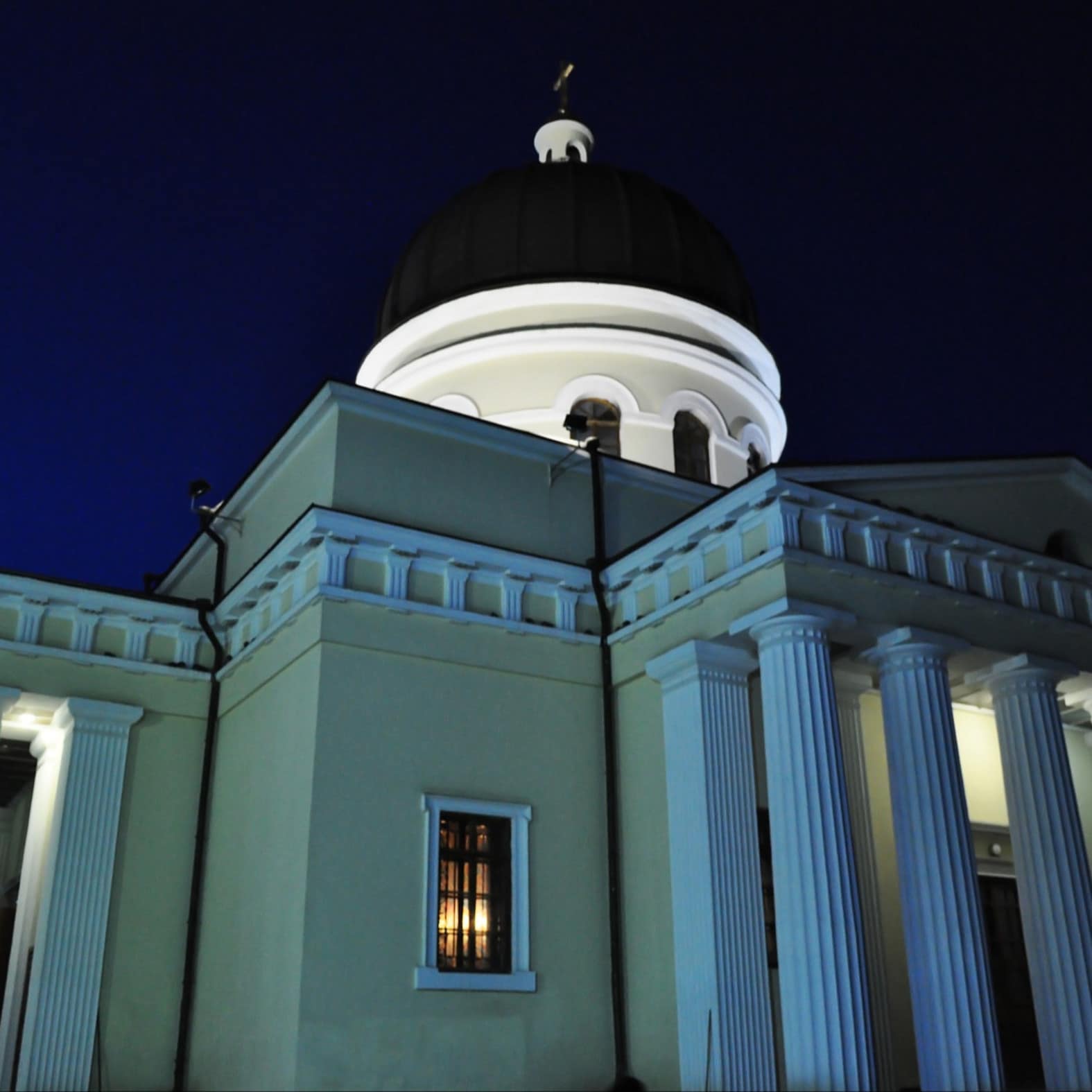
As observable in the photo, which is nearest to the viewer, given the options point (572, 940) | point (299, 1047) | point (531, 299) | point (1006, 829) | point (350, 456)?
point (299, 1047)

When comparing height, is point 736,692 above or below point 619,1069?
above

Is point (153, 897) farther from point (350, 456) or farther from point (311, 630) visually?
point (350, 456)

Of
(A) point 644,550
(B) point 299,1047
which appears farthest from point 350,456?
(B) point 299,1047

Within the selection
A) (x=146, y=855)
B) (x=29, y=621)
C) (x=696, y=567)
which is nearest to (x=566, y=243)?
(x=696, y=567)

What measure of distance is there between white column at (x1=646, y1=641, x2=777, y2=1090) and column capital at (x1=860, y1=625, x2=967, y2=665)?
1268 millimetres

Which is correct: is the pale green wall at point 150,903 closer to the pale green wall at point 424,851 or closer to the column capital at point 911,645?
the pale green wall at point 424,851

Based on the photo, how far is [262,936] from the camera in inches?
468

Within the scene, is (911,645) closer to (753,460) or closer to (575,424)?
(575,424)

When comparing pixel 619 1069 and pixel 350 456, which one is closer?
pixel 619 1069

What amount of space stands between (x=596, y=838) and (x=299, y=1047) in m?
3.64

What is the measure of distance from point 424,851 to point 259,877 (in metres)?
1.66

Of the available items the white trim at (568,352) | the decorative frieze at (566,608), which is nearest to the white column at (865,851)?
the decorative frieze at (566,608)

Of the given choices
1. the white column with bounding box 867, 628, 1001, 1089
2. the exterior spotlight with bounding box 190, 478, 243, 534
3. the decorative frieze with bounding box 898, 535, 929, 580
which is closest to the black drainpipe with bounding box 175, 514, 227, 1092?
the exterior spotlight with bounding box 190, 478, 243, 534

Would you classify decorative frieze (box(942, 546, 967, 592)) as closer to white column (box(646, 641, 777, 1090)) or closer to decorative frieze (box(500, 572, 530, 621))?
white column (box(646, 641, 777, 1090))
